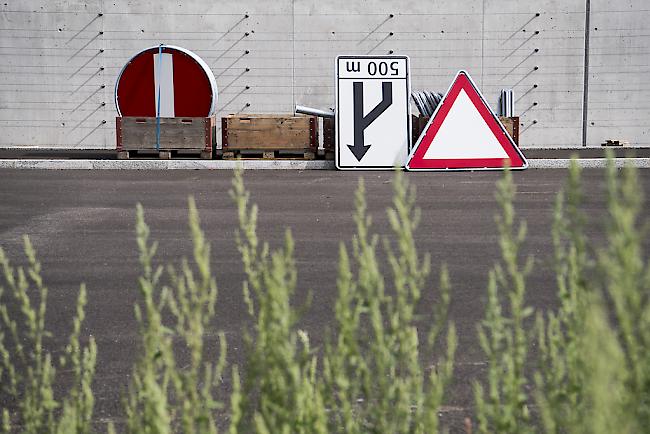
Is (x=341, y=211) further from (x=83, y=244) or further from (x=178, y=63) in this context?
(x=178, y=63)

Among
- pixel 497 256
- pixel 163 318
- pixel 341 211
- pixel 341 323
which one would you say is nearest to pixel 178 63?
pixel 341 211

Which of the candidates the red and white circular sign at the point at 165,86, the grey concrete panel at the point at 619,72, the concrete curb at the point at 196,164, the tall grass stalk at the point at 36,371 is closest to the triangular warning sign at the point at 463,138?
the concrete curb at the point at 196,164

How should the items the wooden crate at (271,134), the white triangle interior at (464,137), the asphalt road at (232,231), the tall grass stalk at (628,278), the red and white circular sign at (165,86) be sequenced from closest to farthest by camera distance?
the tall grass stalk at (628,278), the asphalt road at (232,231), the white triangle interior at (464,137), the wooden crate at (271,134), the red and white circular sign at (165,86)

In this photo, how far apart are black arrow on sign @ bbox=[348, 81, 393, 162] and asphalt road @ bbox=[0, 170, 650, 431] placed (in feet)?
1.39

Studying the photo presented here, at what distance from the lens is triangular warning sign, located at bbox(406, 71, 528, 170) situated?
43.3ft

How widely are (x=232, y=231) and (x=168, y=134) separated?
7419 millimetres

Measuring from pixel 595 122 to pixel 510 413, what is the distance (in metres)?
21.6

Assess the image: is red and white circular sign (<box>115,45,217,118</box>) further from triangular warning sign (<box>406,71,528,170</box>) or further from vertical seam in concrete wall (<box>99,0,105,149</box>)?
vertical seam in concrete wall (<box>99,0,105,149</box>)

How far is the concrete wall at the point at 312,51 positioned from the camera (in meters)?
22.7

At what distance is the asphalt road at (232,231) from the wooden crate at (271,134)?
1.11 metres

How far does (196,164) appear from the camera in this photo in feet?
51.1

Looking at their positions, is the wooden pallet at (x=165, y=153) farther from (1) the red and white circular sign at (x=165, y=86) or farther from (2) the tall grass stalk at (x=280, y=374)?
(2) the tall grass stalk at (x=280, y=374)

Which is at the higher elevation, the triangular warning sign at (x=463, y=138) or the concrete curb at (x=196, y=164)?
the triangular warning sign at (x=463, y=138)

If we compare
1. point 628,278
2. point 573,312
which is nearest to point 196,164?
point 573,312
